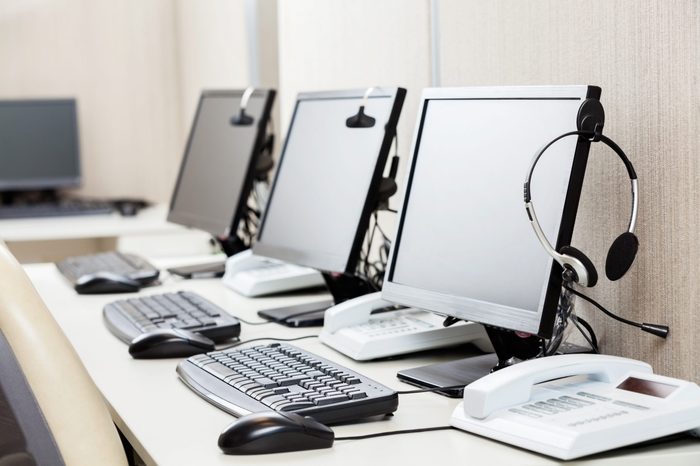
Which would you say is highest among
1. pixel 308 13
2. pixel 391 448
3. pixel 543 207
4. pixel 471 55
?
pixel 308 13

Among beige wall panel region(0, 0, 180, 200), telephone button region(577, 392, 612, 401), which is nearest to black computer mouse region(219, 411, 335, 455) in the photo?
telephone button region(577, 392, 612, 401)

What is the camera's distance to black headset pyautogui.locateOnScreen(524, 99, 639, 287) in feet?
3.76

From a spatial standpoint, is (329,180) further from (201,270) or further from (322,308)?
(201,270)

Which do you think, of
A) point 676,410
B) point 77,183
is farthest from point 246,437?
point 77,183

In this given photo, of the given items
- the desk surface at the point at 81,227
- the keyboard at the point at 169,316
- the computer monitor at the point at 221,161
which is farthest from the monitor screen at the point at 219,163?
the desk surface at the point at 81,227

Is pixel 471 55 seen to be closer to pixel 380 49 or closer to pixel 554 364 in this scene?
pixel 380 49

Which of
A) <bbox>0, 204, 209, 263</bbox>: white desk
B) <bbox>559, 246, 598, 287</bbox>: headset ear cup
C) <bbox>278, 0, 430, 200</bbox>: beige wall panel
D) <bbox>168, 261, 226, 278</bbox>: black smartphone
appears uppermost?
<bbox>278, 0, 430, 200</bbox>: beige wall panel

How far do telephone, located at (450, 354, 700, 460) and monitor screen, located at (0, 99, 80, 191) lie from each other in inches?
132

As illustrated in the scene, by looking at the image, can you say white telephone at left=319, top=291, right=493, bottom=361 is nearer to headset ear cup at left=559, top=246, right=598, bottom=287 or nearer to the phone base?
the phone base

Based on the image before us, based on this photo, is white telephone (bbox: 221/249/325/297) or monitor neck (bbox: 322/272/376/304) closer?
monitor neck (bbox: 322/272/376/304)

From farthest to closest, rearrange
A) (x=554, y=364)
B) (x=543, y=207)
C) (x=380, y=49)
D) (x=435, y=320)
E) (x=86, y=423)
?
(x=380, y=49) → (x=435, y=320) → (x=543, y=207) → (x=554, y=364) → (x=86, y=423)

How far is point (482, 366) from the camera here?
1.36m

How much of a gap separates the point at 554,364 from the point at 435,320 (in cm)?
45

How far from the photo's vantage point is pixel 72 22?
4219 millimetres
